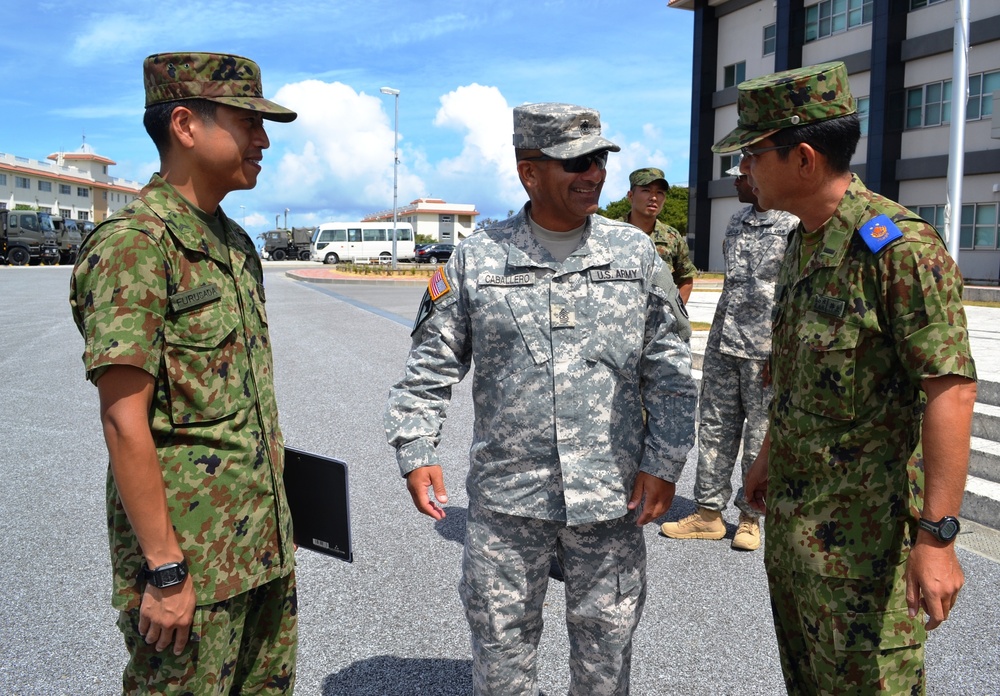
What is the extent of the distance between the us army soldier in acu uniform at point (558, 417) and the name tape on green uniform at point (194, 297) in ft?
2.11

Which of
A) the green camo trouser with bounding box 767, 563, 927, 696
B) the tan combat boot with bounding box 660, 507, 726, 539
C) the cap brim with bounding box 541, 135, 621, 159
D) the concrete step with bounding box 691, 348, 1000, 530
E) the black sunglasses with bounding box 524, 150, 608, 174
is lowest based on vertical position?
the tan combat boot with bounding box 660, 507, 726, 539

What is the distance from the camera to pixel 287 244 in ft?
189

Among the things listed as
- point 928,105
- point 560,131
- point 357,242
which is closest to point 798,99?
point 560,131

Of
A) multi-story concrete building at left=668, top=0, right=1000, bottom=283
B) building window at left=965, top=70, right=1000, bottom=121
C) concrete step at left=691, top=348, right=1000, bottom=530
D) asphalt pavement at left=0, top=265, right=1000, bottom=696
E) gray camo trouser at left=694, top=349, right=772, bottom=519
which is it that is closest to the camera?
asphalt pavement at left=0, top=265, right=1000, bottom=696

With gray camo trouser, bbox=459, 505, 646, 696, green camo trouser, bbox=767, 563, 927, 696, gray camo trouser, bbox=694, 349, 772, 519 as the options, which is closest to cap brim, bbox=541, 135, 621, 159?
gray camo trouser, bbox=459, 505, 646, 696

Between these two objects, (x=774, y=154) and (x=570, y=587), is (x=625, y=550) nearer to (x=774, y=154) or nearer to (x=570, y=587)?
(x=570, y=587)

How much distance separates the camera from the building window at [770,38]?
107 feet

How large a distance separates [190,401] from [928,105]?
29.7 meters

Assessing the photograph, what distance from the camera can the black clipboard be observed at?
2.19 meters

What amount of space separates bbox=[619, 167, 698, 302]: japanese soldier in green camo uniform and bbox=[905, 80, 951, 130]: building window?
2465 cm

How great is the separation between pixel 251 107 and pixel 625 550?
1.54m

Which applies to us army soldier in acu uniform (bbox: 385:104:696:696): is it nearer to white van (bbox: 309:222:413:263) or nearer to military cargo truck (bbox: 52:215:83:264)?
military cargo truck (bbox: 52:215:83:264)

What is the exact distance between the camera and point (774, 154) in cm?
212

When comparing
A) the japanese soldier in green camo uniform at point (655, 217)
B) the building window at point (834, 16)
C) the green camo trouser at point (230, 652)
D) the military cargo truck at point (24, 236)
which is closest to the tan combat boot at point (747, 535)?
the japanese soldier in green camo uniform at point (655, 217)
